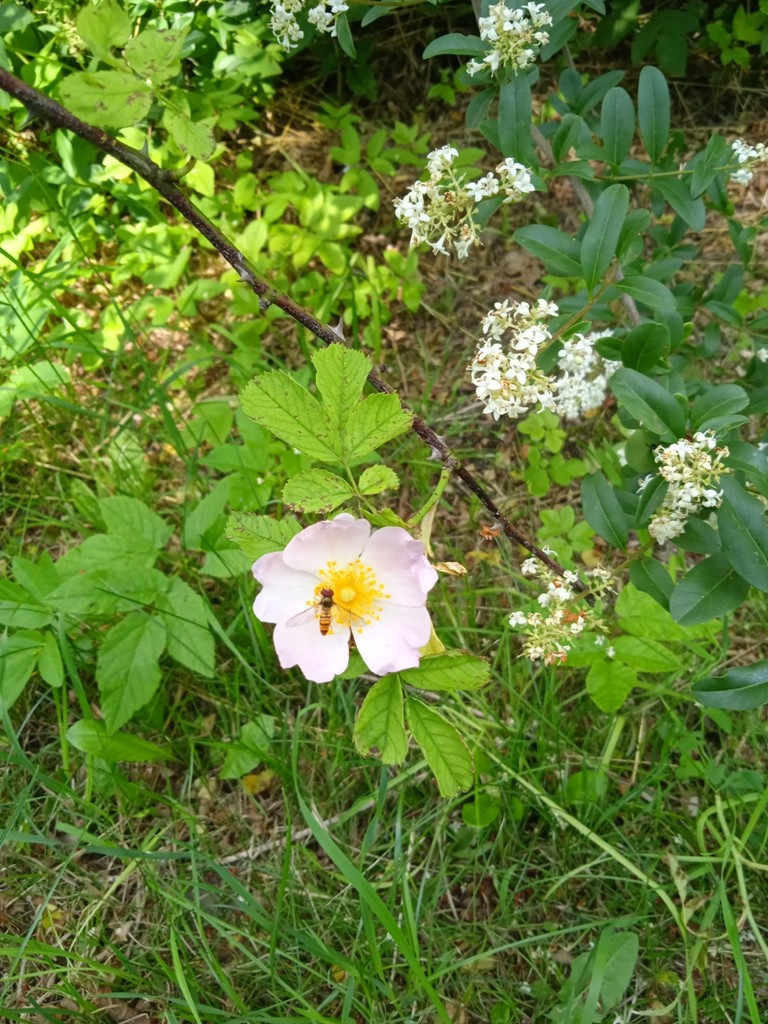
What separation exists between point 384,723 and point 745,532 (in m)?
0.64

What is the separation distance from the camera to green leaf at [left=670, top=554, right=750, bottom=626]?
1283mm

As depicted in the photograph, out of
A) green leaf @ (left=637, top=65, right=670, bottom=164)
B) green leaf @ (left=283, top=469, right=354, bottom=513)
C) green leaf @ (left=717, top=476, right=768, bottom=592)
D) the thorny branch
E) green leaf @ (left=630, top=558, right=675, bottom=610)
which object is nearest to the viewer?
the thorny branch

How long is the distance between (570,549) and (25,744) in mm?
1470

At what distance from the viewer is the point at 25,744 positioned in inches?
78.7

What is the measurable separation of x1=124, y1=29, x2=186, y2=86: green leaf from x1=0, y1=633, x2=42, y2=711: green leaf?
128cm

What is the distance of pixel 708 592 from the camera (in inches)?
51.1

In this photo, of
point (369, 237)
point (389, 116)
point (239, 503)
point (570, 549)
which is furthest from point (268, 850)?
point (389, 116)

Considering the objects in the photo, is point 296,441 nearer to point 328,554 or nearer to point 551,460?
point 328,554

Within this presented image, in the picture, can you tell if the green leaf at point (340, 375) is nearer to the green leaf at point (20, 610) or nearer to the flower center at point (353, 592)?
the flower center at point (353, 592)

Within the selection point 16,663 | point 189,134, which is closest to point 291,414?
point 189,134

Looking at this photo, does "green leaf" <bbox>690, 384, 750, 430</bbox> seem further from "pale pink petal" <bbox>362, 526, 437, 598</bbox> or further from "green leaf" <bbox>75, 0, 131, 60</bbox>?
"green leaf" <bbox>75, 0, 131, 60</bbox>

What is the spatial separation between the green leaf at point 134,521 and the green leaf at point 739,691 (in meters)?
1.21

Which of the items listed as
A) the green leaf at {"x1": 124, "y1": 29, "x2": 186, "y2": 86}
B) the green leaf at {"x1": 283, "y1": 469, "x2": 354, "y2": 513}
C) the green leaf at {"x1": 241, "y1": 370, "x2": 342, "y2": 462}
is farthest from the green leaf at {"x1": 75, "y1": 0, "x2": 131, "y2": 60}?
the green leaf at {"x1": 283, "y1": 469, "x2": 354, "y2": 513}

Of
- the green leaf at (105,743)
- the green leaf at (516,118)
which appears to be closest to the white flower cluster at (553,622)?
the green leaf at (516,118)
